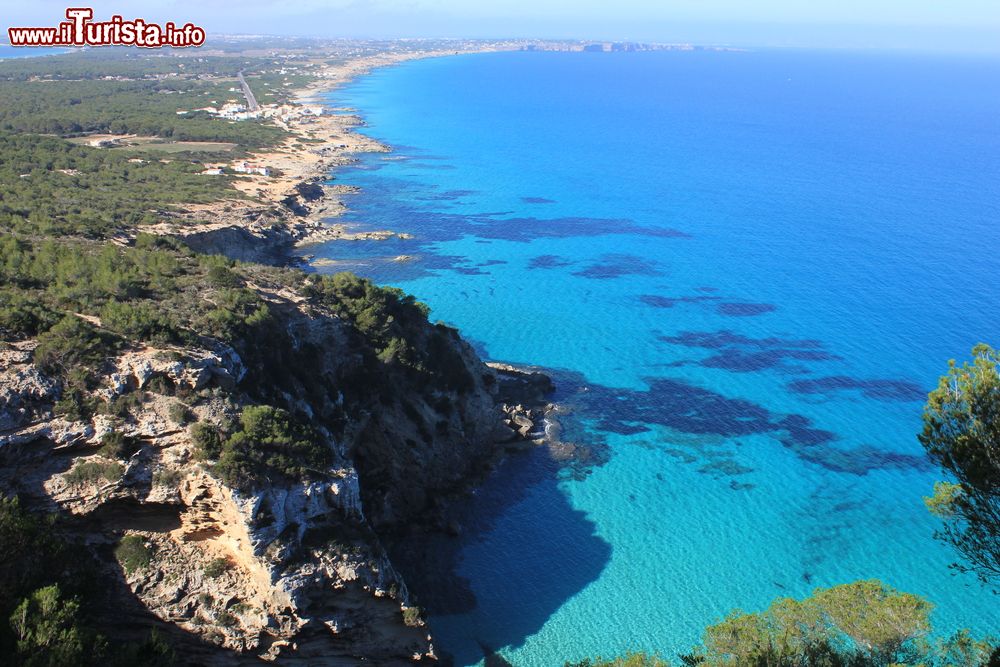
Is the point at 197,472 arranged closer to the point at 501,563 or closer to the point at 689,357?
the point at 501,563

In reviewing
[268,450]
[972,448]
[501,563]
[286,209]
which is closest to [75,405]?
[268,450]

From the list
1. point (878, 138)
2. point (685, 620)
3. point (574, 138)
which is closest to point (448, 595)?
point (685, 620)

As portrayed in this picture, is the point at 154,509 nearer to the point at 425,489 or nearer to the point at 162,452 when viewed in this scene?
the point at 162,452

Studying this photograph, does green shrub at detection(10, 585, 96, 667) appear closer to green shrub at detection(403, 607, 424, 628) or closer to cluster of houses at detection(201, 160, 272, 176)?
green shrub at detection(403, 607, 424, 628)

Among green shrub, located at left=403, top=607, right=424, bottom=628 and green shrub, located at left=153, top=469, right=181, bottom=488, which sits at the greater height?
green shrub, located at left=153, top=469, right=181, bottom=488

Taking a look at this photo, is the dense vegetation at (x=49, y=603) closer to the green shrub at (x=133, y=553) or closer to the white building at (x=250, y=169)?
the green shrub at (x=133, y=553)

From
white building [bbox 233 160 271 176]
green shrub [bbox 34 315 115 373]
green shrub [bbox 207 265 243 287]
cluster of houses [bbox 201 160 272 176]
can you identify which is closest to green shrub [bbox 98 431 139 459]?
green shrub [bbox 34 315 115 373]

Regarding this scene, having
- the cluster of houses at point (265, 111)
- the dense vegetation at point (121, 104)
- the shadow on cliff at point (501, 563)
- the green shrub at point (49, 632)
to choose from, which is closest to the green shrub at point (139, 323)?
the green shrub at point (49, 632)
